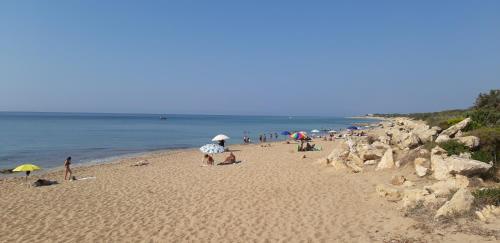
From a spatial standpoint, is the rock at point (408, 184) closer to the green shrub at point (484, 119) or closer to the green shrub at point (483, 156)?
the green shrub at point (483, 156)

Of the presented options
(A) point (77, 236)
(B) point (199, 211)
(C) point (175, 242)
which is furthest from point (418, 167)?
(A) point (77, 236)

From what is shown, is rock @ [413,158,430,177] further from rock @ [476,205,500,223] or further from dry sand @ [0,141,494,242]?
rock @ [476,205,500,223]

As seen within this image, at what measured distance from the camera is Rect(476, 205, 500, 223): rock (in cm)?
754

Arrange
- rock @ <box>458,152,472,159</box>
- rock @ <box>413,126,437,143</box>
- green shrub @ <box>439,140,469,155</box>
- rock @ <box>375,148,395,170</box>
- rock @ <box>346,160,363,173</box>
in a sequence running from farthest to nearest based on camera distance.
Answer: rock @ <box>413,126,437,143</box> < rock @ <box>346,160,363,173</box> < rock @ <box>375,148,395,170</box> < green shrub @ <box>439,140,469,155</box> < rock @ <box>458,152,472,159</box>

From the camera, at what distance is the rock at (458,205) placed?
8.00 metres

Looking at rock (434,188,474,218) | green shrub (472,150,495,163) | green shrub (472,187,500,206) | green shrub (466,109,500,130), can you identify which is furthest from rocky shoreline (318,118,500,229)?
green shrub (466,109,500,130)

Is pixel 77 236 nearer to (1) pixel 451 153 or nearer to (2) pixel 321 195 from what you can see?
(2) pixel 321 195

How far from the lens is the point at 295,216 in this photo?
32.7ft

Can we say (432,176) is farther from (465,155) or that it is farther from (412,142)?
(412,142)

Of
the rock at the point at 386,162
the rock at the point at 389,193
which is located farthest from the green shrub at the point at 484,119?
the rock at the point at 389,193

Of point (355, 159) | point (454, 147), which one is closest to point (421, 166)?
point (454, 147)

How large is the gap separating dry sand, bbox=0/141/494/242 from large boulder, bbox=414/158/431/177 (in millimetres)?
1148

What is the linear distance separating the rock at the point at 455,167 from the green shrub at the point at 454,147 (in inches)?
50.2

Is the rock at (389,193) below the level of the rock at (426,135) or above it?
below
